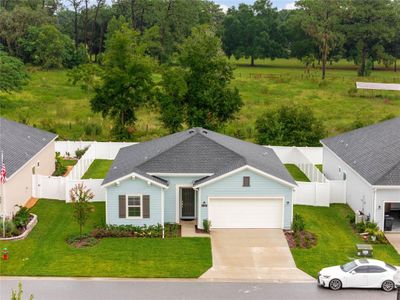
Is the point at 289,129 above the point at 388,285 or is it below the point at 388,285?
above

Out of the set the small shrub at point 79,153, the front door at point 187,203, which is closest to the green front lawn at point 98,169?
the small shrub at point 79,153

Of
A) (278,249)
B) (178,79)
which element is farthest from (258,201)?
(178,79)

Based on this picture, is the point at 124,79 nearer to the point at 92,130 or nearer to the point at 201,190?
the point at 92,130

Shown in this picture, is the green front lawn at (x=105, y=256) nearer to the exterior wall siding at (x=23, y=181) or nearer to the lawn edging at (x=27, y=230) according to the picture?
the lawn edging at (x=27, y=230)

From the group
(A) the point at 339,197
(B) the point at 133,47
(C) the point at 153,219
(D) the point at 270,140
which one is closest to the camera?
(C) the point at 153,219

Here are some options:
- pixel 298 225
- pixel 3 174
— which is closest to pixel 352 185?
pixel 298 225

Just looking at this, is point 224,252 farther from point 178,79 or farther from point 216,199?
point 178,79
